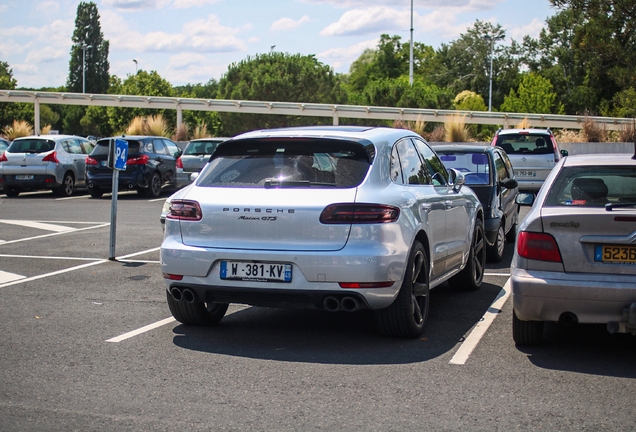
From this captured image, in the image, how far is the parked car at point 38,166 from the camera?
23625 mm

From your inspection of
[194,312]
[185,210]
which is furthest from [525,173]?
[185,210]

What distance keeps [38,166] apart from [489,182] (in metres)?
15.4

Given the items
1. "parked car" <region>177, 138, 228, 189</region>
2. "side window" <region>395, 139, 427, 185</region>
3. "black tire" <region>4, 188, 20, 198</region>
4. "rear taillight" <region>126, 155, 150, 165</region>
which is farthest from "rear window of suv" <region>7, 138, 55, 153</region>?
"side window" <region>395, 139, 427, 185</region>

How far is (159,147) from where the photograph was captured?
25062 millimetres

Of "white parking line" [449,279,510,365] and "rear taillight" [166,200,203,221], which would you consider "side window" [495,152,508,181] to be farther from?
"rear taillight" [166,200,203,221]

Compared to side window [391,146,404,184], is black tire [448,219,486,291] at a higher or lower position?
lower

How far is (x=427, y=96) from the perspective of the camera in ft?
241

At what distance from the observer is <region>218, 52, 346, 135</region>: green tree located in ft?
238

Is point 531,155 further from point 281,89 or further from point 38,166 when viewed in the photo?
point 281,89

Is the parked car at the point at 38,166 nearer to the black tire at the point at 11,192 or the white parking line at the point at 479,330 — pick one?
the black tire at the point at 11,192

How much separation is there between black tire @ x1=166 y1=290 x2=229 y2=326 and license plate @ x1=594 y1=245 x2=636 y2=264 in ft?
10.6

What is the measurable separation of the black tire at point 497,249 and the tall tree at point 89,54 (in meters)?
111

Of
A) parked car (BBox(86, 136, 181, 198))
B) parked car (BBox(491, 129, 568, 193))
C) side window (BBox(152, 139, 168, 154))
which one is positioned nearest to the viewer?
parked car (BBox(491, 129, 568, 193))

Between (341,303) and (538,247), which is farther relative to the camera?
(341,303)
